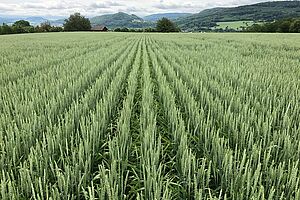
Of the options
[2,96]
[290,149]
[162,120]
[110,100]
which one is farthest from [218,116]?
[2,96]

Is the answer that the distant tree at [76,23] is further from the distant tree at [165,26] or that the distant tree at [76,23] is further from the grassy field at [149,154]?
the grassy field at [149,154]

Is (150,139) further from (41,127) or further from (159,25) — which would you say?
(159,25)

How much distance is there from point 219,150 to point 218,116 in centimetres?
109

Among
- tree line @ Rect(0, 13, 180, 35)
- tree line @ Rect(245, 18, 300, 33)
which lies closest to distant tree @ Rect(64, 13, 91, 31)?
tree line @ Rect(0, 13, 180, 35)

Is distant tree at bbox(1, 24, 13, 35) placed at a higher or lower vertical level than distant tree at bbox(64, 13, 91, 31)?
lower

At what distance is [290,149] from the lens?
2.24m

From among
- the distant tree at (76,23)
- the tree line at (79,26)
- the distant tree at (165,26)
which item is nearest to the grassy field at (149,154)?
the tree line at (79,26)

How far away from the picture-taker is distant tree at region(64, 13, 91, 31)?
291ft

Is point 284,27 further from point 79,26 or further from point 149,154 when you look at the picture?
point 149,154

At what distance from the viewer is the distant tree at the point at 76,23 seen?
291ft

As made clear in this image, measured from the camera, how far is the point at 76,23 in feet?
291

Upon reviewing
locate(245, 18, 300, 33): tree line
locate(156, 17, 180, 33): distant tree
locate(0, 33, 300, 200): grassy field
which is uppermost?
locate(156, 17, 180, 33): distant tree

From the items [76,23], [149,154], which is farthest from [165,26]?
[149,154]

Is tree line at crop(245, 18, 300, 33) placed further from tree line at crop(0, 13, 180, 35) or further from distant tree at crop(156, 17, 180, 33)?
tree line at crop(0, 13, 180, 35)
